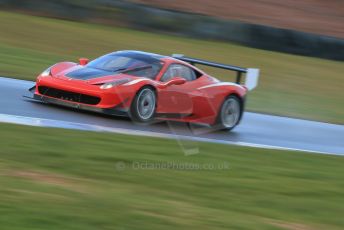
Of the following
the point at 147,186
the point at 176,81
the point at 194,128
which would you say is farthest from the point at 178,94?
the point at 147,186

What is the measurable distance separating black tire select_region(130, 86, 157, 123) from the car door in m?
0.15

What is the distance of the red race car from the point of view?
10.2m

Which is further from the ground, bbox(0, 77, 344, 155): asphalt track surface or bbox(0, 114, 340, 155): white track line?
bbox(0, 114, 340, 155): white track line

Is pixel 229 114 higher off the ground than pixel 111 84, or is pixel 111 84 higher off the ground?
pixel 111 84

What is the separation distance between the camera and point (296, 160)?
29.6 feet

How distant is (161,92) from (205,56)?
35.2 feet

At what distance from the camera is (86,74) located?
34.8 ft

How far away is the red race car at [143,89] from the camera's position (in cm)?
1020

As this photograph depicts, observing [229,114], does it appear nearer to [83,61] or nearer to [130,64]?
[130,64]

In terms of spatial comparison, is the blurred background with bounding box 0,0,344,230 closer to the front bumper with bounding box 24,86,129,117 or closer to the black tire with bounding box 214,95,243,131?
the front bumper with bounding box 24,86,129,117

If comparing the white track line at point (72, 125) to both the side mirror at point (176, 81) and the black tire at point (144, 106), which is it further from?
the side mirror at point (176, 81)

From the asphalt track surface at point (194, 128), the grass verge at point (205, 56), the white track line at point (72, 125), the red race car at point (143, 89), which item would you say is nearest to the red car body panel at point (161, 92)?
the red race car at point (143, 89)

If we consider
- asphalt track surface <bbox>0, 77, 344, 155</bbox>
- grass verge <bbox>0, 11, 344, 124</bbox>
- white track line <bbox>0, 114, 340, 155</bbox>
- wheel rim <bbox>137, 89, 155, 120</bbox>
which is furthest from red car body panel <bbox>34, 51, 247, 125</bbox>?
grass verge <bbox>0, 11, 344, 124</bbox>

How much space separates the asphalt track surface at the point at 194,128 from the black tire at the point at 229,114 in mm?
174
